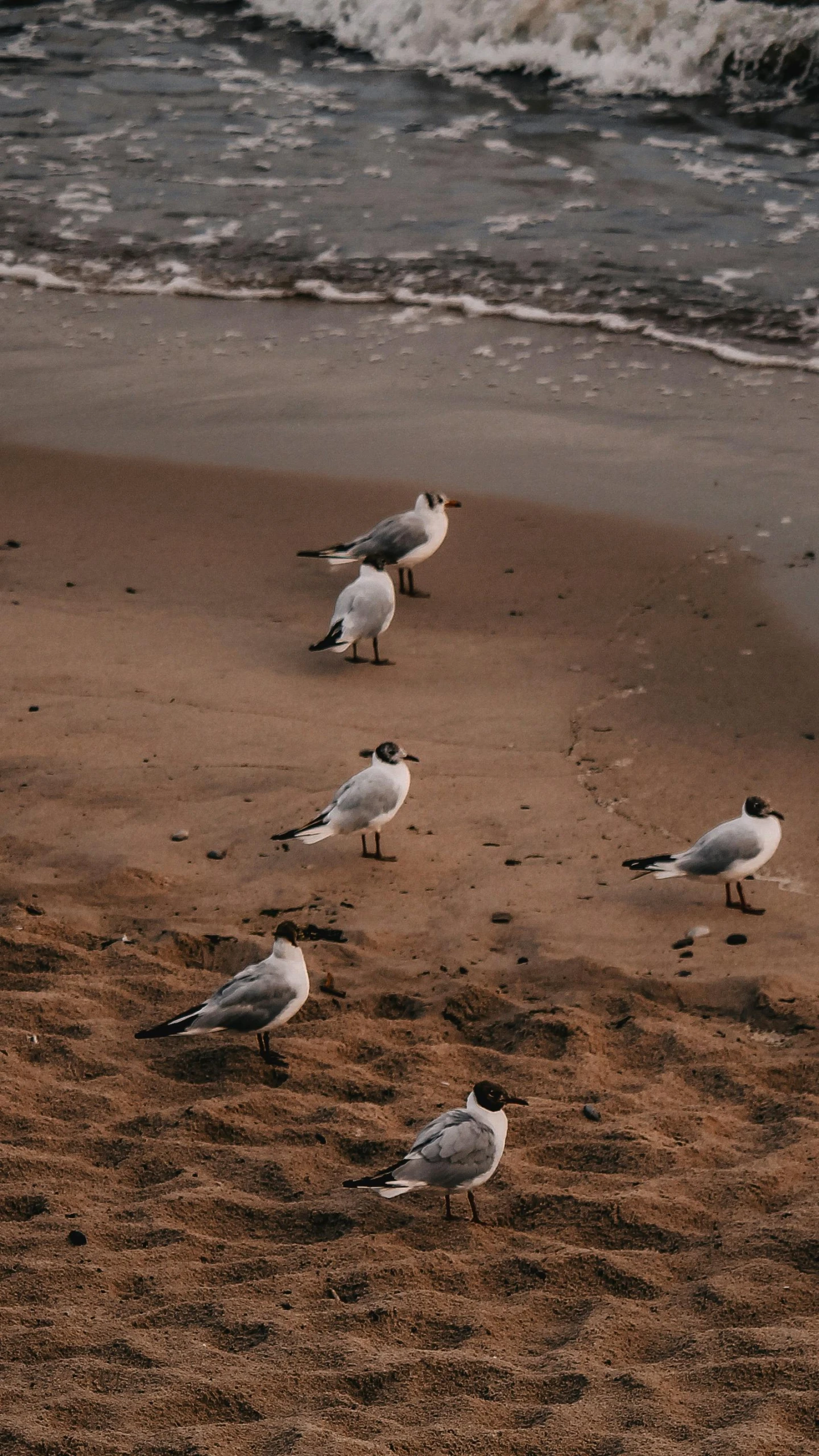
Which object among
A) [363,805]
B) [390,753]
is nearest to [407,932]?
[363,805]

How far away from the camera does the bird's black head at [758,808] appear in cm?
619

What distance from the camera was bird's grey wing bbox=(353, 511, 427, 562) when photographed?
29.1ft

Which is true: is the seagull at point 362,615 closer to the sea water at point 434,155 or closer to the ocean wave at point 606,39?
→ the sea water at point 434,155

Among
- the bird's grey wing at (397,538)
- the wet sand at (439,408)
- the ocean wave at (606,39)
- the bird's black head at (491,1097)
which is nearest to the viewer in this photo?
the bird's black head at (491,1097)

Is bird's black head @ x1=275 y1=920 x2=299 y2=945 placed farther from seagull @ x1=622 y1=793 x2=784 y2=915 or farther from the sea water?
the sea water

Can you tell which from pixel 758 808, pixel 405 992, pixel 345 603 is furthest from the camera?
pixel 345 603

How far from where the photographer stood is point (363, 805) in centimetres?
641

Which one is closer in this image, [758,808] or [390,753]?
[758,808]

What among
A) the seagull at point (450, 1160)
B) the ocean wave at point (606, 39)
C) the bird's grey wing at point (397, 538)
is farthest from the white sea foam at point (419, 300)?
the seagull at point (450, 1160)

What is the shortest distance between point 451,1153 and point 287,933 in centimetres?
128

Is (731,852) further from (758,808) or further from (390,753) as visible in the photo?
(390,753)

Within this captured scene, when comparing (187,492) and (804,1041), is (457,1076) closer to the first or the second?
(804,1041)

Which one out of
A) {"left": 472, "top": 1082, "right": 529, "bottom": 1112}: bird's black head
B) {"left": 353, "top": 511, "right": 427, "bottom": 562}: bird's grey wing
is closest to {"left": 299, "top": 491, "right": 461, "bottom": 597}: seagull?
{"left": 353, "top": 511, "right": 427, "bottom": 562}: bird's grey wing

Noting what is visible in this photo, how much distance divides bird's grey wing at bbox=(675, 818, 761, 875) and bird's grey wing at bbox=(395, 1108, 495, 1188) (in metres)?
2.08
